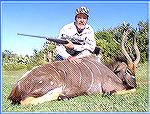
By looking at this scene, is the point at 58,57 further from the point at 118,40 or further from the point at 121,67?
the point at 121,67

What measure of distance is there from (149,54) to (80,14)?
876mm

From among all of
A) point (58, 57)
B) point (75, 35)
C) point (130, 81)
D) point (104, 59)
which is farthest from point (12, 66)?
point (130, 81)

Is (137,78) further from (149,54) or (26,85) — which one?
(26,85)

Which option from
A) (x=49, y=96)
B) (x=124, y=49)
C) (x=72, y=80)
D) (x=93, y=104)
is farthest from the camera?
(x=124, y=49)

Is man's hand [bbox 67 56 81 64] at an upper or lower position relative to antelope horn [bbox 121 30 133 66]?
lower

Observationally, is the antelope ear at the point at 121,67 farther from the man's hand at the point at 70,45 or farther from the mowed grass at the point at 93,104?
the man's hand at the point at 70,45

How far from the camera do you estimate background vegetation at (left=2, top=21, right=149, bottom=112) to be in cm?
554

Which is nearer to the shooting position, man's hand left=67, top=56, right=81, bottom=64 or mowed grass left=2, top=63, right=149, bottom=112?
mowed grass left=2, top=63, right=149, bottom=112

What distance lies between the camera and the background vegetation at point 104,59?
554 cm

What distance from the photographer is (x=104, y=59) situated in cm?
647

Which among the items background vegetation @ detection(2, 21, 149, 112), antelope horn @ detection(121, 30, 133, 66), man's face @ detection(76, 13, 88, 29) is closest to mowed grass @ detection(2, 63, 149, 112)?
background vegetation @ detection(2, 21, 149, 112)

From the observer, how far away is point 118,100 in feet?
18.9

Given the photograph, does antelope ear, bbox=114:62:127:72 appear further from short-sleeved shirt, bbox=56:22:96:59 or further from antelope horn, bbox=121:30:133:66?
short-sleeved shirt, bbox=56:22:96:59

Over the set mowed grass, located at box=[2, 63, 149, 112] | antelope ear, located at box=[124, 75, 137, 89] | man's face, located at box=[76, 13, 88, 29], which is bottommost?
mowed grass, located at box=[2, 63, 149, 112]
